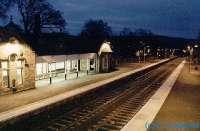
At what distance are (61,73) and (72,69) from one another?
3317mm

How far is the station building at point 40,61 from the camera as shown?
26578 millimetres

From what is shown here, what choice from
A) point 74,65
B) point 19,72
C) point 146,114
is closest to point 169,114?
point 146,114

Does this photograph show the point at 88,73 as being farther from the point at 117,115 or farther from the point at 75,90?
the point at 117,115

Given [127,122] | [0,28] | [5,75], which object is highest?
[0,28]

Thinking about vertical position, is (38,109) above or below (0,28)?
below

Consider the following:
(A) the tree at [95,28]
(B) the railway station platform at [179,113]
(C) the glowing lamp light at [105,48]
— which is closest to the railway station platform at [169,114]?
(B) the railway station platform at [179,113]

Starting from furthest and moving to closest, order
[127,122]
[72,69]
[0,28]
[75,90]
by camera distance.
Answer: [72,69], [75,90], [0,28], [127,122]

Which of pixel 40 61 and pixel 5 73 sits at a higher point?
pixel 40 61

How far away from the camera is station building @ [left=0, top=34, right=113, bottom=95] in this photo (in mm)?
26578

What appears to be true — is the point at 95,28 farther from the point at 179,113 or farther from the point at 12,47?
the point at 179,113

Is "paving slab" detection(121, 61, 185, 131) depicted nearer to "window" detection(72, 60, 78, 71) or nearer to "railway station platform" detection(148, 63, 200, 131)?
"railway station platform" detection(148, 63, 200, 131)

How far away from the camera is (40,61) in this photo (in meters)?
33.6

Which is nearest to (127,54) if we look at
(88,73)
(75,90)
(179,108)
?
(88,73)

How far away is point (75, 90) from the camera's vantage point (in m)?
→ 28.5
